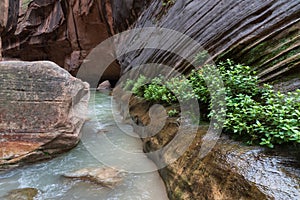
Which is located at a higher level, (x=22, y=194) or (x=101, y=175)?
(x=101, y=175)

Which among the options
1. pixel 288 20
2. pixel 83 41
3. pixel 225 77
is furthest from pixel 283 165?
pixel 83 41

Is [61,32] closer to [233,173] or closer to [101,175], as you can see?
[101,175]

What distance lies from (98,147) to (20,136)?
1.42 metres

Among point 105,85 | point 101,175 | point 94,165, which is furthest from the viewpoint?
point 105,85

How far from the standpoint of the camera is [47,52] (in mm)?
19516

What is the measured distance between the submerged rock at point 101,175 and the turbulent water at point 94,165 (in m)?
0.08

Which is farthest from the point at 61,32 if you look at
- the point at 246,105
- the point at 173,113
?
the point at 246,105

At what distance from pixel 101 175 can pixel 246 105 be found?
2.20 m

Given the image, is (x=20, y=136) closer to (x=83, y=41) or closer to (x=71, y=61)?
(x=83, y=41)

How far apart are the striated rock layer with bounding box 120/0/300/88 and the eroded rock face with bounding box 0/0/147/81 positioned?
9.77 meters

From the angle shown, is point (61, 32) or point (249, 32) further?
point (61, 32)

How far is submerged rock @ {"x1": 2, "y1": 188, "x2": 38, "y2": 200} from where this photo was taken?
221cm

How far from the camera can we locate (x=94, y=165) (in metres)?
3.11

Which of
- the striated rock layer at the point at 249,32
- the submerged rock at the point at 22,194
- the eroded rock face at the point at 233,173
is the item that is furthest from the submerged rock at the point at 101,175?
the striated rock layer at the point at 249,32
